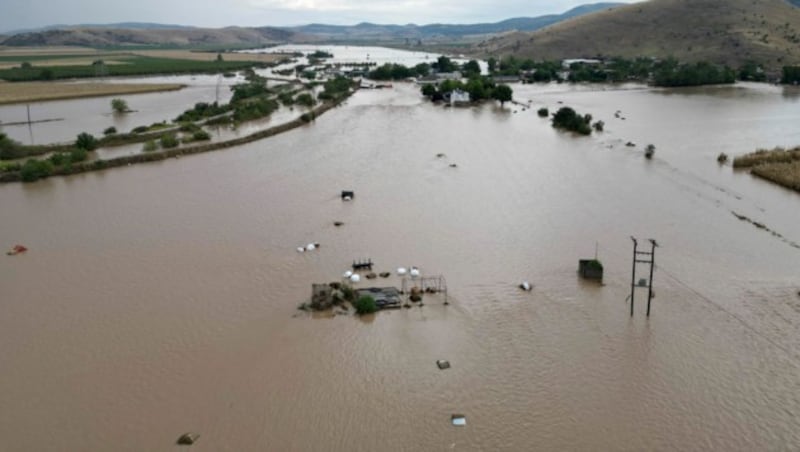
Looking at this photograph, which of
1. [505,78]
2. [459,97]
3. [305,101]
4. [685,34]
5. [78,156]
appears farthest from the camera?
[685,34]

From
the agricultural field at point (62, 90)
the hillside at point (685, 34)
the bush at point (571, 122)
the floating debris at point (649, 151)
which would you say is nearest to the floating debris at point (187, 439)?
the floating debris at point (649, 151)

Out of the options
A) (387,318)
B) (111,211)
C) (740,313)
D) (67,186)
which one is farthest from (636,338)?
(67,186)

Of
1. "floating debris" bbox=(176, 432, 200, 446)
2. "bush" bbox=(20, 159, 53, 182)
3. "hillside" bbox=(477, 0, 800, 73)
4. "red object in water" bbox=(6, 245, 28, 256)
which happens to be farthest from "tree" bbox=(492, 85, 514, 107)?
"floating debris" bbox=(176, 432, 200, 446)

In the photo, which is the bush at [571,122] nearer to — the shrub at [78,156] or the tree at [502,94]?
the tree at [502,94]

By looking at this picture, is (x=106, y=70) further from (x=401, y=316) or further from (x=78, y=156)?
(x=401, y=316)

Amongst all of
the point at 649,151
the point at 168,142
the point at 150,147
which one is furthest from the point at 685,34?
the point at 150,147

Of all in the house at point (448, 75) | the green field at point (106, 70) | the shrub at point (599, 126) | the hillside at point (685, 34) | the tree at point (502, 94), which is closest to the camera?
the shrub at point (599, 126)
